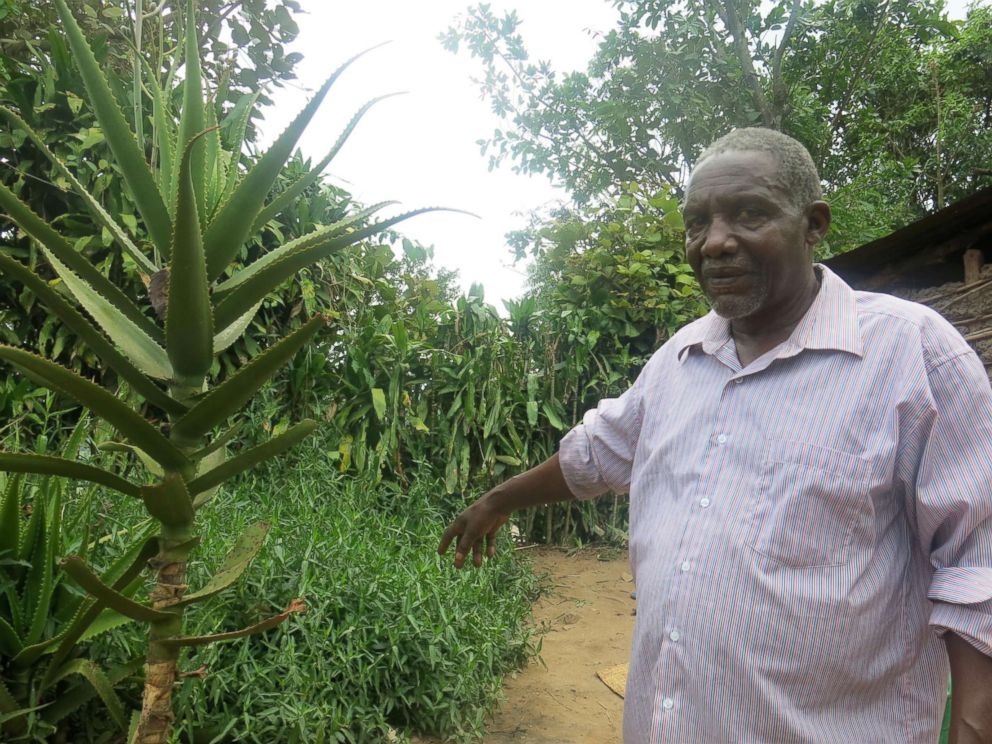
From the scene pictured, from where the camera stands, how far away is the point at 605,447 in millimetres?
1759

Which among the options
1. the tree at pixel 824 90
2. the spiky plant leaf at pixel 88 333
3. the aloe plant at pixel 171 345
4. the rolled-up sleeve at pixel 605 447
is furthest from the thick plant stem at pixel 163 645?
the tree at pixel 824 90

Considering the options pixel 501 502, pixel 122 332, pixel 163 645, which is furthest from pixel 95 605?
pixel 501 502

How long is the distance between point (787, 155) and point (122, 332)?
131 centimetres

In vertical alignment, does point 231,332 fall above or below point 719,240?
below

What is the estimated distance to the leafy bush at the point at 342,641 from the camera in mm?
2223

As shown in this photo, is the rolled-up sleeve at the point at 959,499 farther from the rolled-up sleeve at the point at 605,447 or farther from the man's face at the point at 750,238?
the rolled-up sleeve at the point at 605,447

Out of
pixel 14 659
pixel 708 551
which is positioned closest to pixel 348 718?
pixel 14 659

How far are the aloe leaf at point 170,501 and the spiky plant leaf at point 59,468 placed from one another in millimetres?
47

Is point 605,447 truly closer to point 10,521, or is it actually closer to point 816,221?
point 816,221

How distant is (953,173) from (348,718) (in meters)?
12.8

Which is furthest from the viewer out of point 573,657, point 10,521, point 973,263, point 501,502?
point 973,263

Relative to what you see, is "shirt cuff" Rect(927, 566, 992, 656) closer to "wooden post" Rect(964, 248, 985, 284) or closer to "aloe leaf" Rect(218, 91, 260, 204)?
"aloe leaf" Rect(218, 91, 260, 204)

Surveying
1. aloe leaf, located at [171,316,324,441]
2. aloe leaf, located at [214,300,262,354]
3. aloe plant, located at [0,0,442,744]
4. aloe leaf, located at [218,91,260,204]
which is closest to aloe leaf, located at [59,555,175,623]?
aloe plant, located at [0,0,442,744]

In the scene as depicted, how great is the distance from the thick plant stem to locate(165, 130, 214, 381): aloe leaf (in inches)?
11.0
